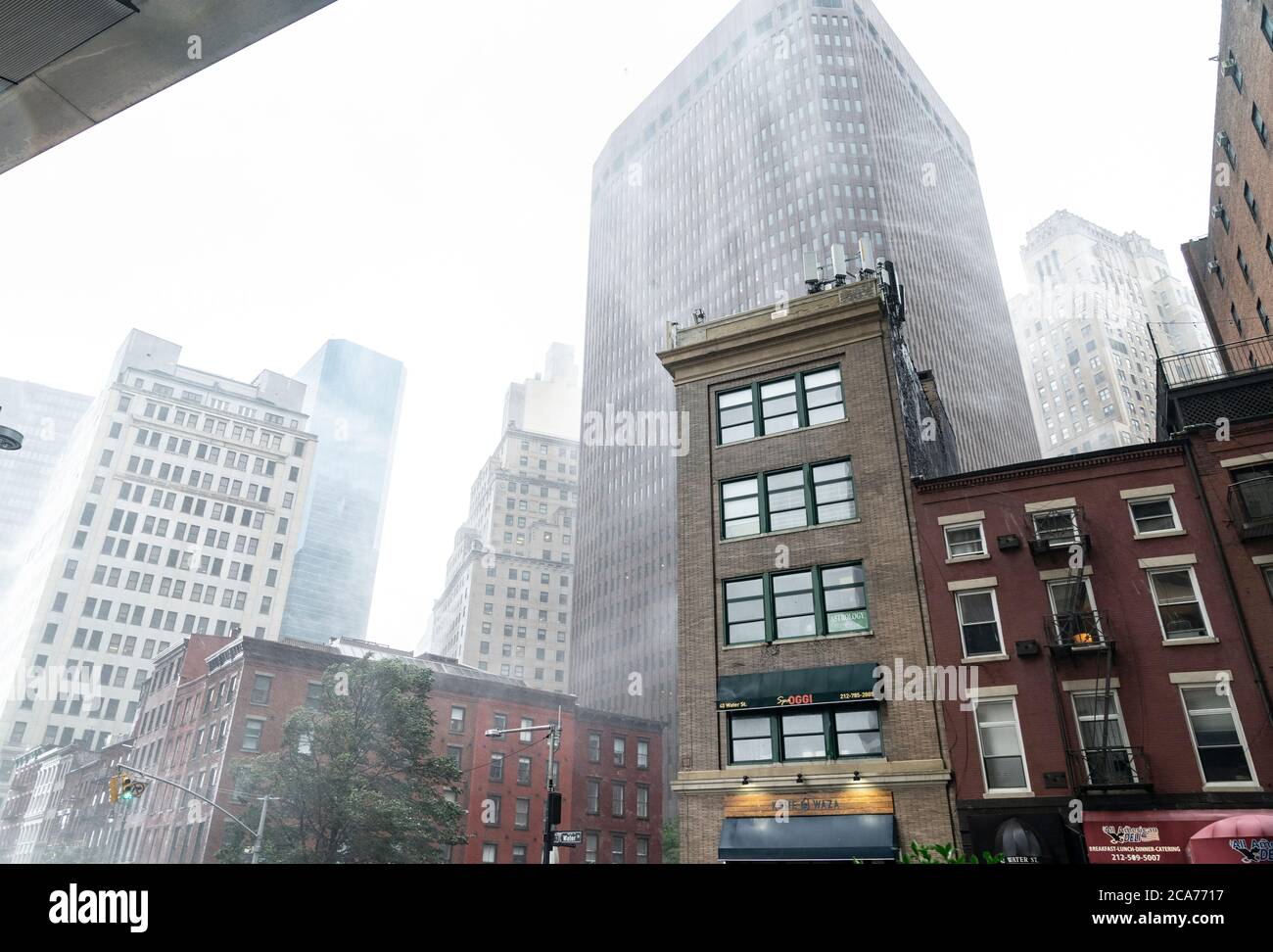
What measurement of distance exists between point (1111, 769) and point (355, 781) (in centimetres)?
3610

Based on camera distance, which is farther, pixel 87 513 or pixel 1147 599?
pixel 87 513

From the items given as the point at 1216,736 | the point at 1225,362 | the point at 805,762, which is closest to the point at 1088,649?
the point at 1216,736

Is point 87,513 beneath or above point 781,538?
above

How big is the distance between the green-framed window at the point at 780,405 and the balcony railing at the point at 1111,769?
484 inches

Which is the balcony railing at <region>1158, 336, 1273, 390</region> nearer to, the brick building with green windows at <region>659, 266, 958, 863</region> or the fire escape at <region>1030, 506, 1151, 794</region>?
the fire escape at <region>1030, 506, 1151, 794</region>

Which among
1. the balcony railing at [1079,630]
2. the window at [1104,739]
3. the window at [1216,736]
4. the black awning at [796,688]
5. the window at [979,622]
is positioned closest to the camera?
the window at [1216,736]

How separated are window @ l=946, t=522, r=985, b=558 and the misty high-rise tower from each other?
85562 millimetres

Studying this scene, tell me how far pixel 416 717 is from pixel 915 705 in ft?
106

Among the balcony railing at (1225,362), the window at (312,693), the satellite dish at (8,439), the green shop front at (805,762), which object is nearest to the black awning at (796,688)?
the green shop front at (805,762)

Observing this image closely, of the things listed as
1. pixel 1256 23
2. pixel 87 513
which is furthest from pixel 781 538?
pixel 87 513

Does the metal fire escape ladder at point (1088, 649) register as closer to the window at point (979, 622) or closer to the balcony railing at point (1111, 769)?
the balcony railing at point (1111, 769)

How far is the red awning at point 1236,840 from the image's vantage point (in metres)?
15.9
